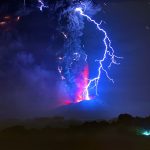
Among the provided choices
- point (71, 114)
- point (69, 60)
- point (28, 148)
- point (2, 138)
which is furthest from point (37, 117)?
point (28, 148)

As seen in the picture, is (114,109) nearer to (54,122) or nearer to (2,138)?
(54,122)

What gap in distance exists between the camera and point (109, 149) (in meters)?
14.5

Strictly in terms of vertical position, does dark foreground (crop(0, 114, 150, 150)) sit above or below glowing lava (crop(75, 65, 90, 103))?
below

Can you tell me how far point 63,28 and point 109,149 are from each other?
12.2 m

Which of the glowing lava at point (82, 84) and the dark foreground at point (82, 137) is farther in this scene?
the glowing lava at point (82, 84)

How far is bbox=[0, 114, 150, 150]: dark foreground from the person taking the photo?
15.1m

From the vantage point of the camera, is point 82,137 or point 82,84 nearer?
point 82,137

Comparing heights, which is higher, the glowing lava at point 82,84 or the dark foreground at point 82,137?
the glowing lava at point 82,84

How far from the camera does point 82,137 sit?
56.0 feet

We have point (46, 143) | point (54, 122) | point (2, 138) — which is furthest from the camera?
point (54, 122)

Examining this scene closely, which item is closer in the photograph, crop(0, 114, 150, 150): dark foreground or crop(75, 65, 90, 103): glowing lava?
crop(0, 114, 150, 150): dark foreground

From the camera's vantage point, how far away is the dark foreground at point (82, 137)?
15070 millimetres

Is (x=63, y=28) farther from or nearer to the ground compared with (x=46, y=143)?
farther from the ground

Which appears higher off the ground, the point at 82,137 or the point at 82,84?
the point at 82,84
